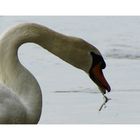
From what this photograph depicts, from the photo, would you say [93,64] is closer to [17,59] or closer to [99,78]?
[99,78]

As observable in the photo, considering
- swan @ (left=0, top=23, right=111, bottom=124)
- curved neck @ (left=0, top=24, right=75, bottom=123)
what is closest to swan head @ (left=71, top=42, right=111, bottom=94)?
swan @ (left=0, top=23, right=111, bottom=124)

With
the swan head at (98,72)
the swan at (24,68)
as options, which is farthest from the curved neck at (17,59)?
the swan head at (98,72)

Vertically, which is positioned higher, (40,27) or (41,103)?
(40,27)

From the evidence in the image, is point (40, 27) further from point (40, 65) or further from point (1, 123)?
point (1, 123)

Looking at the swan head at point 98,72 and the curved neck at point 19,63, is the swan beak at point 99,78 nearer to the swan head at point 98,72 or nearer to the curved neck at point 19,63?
the swan head at point 98,72

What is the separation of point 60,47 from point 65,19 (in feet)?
0.62

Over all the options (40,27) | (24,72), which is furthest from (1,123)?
(40,27)

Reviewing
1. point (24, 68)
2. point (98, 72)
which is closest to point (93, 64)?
point (98, 72)

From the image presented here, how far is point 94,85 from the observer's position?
5.54 metres

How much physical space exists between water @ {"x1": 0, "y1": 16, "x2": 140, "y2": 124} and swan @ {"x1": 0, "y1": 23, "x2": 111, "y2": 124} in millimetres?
46

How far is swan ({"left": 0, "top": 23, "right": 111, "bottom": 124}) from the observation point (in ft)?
17.6

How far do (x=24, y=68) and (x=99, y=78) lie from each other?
19.8 inches

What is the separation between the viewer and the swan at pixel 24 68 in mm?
5363

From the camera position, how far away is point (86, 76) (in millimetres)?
5594
